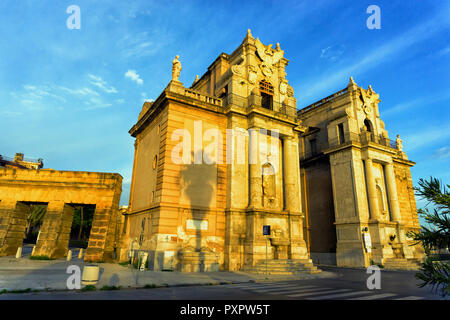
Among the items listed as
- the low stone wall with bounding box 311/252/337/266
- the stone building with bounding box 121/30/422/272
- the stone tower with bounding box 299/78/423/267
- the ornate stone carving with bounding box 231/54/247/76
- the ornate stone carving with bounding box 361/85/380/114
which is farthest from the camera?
the ornate stone carving with bounding box 361/85/380/114

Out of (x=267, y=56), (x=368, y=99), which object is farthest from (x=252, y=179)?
(x=368, y=99)

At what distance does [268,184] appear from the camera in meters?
22.7

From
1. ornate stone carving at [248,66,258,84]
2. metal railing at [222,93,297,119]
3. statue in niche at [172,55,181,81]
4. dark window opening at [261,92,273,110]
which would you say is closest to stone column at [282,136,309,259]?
metal railing at [222,93,297,119]

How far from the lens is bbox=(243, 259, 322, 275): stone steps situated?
57.9ft

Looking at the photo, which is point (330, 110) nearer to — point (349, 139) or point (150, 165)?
point (349, 139)

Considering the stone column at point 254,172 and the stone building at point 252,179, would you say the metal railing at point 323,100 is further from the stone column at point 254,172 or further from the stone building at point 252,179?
the stone column at point 254,172

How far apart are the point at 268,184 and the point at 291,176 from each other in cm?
234

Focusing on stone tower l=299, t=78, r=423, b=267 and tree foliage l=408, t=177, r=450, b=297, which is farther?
stone tower l=299, t=78, r=423, b=267

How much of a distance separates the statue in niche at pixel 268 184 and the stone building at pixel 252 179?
0.29ft

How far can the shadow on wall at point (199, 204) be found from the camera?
57.7ft

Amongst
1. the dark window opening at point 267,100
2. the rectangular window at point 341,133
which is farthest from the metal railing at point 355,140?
the dark window opening at point 267,100

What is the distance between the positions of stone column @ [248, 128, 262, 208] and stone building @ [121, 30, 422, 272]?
0.27 feet

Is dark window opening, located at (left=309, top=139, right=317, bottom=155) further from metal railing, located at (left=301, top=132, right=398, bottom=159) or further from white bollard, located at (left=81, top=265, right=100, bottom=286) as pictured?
white bollard, located at (left=81, top=265, right=100, bottom=286)

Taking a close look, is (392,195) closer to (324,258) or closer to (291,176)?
(324,258)
